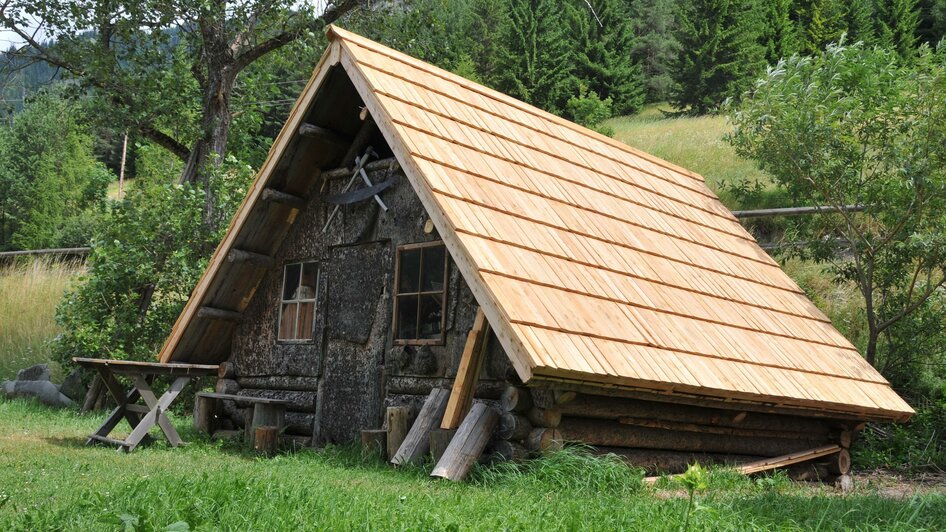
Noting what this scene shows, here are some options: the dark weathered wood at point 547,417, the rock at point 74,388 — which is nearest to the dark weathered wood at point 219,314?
the dark weathered wood at point 547,417

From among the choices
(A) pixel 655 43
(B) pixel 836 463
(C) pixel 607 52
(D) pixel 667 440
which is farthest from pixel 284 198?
(A) pixel 655 43

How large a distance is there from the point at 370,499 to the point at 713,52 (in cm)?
4246

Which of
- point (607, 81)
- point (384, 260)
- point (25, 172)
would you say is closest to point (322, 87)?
point (384, 260)

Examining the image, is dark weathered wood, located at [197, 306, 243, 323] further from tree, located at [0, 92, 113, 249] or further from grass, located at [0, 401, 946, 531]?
tree, located at [0, 92, 113, 249]

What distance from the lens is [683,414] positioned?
9.65 meters

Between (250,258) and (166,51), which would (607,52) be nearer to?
(166,51)

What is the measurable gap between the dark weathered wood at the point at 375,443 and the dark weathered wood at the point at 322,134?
347cm

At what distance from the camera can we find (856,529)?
6121 mm

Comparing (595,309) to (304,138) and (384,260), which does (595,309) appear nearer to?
(384,260)

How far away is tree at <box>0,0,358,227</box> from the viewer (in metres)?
18.0

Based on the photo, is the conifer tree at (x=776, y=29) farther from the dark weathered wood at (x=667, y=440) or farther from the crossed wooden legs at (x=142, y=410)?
the crossed wooden legs at (x=142, y=410)

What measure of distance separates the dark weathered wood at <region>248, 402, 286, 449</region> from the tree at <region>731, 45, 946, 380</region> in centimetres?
844

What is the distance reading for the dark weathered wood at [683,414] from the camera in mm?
8652

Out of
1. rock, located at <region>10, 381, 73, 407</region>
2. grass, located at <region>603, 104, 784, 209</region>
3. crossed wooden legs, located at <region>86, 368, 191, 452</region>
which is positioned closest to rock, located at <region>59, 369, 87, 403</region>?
rock, located at <region>10, 381, 73, 407</region>
